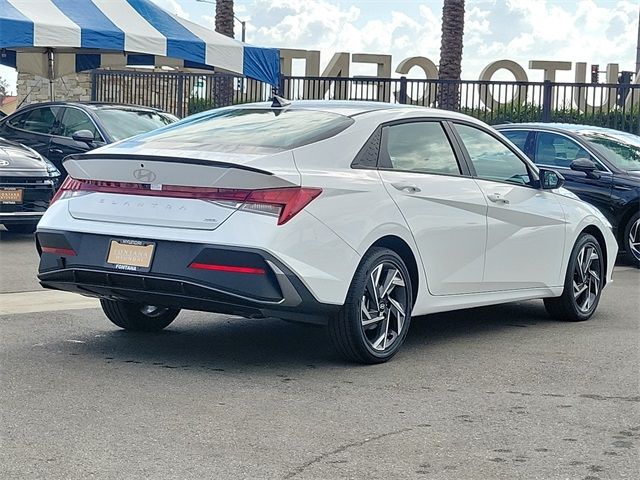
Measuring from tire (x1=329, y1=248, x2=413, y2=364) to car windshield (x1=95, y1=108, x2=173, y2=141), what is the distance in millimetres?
8283

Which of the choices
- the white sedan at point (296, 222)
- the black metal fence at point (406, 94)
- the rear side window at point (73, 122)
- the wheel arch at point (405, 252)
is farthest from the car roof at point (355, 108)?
the black metal fence at point (406, 94)

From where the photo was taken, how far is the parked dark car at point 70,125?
14094 millimetres

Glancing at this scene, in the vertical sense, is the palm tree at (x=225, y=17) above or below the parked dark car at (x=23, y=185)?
above

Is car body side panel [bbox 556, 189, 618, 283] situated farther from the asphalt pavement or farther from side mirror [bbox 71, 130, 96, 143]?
side mirror [bbox 71, 130, 96, 143]

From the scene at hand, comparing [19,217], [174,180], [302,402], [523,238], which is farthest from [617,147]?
[302,402]

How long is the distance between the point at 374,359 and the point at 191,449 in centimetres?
194

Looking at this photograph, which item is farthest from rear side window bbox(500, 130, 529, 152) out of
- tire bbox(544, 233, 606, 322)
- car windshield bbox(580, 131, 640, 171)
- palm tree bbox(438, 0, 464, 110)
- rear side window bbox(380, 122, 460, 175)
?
palm tree bbox(438, 0, 464, 110)

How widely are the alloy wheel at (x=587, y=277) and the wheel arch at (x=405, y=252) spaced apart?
80.7 inches

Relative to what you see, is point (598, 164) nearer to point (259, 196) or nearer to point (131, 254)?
point (259, 196)

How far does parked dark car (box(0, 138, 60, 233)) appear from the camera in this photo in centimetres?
1188

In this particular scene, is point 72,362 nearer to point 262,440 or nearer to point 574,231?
point 262,440

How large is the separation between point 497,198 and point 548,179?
743 mm

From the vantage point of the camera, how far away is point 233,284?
5.69 metres

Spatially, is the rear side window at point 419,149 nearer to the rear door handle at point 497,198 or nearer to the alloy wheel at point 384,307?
the rear door handle at point 497,198
